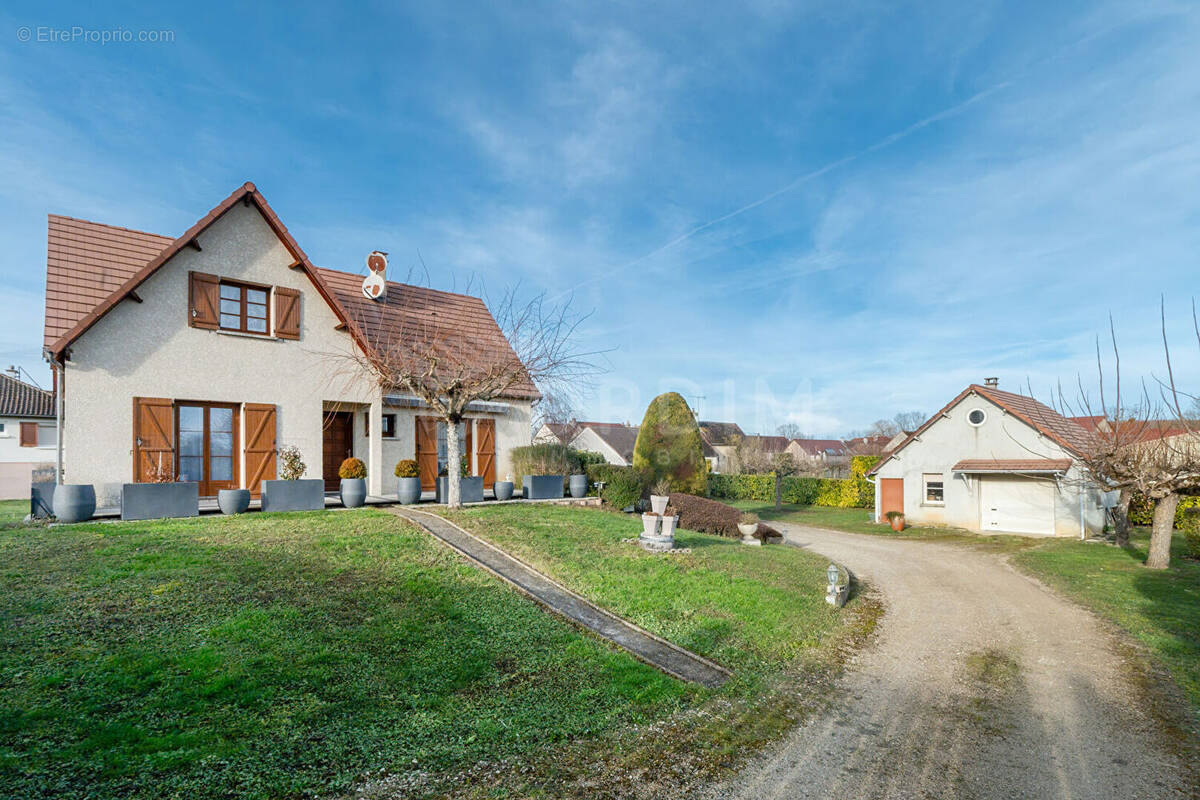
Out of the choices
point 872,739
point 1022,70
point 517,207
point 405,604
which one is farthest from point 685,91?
point 872,739

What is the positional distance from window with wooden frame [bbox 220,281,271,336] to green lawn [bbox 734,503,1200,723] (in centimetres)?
1812

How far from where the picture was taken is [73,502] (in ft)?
36.4

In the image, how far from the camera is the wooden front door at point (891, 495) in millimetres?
24656

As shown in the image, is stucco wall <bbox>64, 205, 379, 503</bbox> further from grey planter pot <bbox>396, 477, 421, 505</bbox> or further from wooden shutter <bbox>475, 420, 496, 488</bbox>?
wooden shutter <bbox>475, 420, 496, 488</bbox>

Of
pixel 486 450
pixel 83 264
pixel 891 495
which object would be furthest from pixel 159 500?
pixel 891 495

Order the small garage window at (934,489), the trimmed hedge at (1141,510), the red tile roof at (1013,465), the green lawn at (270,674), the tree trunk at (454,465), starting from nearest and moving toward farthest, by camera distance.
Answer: the green lawn at (270,674)
the tree trunk at (454,465)
the red tile roof at (1013,465)
the trimmed hedge at (1141,510)
the small garage window at (934,489)

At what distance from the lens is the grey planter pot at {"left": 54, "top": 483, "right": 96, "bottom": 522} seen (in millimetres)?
11078

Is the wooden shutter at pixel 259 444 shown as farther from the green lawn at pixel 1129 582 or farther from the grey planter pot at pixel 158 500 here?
the green lawn at pixel 1129 582

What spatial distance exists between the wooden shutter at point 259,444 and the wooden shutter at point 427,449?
4.16 meters

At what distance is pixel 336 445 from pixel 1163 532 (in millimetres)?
22147

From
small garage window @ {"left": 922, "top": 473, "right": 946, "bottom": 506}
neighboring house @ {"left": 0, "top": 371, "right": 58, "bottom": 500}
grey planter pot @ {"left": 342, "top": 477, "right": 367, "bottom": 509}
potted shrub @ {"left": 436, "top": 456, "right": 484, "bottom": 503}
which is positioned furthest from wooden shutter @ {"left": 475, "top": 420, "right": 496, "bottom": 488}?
neighboring house @ {"left": 0, "top": 371, "right": 58, "bottom": 500}

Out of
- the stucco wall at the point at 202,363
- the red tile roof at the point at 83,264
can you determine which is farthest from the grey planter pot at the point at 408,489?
the red tile roof at the point at 83,264

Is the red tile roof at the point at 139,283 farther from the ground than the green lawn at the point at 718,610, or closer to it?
farther from the ground

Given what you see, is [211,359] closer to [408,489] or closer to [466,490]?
[408,489]
